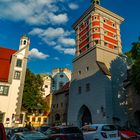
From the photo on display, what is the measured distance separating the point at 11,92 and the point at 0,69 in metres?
4.97

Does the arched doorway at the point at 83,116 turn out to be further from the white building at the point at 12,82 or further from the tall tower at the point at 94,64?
the white building at the point at 12,82

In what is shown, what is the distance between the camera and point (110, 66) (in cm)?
3756

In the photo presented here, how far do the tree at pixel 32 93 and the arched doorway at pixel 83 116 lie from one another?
375 inches

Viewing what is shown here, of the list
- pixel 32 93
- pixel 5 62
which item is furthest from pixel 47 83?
pixel 5 62

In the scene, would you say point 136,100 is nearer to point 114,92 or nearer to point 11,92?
point 114,92

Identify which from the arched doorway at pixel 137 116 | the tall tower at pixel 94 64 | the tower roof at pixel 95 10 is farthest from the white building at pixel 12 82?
the arched doorway at pixel 137 116

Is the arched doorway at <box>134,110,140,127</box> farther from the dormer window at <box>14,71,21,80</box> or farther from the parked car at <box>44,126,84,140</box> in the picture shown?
the dormer window at <box>14,71,21,80</box>

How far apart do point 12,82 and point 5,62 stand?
464 cm

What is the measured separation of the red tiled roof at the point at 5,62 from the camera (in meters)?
34.1

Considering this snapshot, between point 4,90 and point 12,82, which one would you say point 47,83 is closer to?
point 12,82

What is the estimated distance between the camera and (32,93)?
40094 mm

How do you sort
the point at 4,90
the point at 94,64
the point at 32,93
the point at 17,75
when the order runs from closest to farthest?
1. the point at 4,90
2. the point at 17,75
3. the point at 94,64
4. the point at 32,93

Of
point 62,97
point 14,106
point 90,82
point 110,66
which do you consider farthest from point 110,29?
point 14,106

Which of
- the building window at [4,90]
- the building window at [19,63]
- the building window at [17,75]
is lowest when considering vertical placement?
the building window at [4,90]
